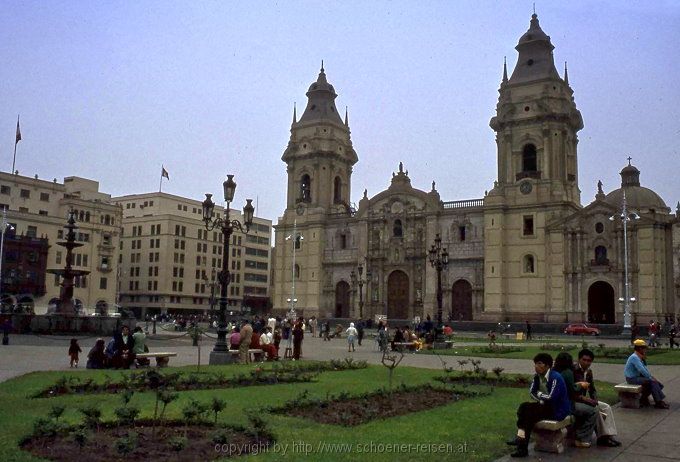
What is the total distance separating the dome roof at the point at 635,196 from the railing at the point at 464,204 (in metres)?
12.9

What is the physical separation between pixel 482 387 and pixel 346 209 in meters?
60.8

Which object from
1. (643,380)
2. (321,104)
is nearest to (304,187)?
(321,104)

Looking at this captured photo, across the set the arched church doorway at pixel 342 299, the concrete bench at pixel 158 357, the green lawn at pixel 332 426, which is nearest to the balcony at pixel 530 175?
the arched church doorway at pixel 342 299

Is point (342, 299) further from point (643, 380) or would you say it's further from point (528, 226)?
point (643, 380)

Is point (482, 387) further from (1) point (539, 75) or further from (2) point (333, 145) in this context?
(2) point (333, 145)

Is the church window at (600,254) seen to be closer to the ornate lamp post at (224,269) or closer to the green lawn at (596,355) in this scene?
the green lawn at (596,355)

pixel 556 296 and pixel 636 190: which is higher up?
pixel 636 190

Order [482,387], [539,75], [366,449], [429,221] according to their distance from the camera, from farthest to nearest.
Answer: [429,221]
[539,75]
[482,387]
[366,449]

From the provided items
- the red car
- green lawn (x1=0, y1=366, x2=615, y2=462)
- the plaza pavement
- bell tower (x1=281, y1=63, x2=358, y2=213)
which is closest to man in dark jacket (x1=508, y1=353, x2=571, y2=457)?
the plaza pavement

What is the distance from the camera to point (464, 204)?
67188mm

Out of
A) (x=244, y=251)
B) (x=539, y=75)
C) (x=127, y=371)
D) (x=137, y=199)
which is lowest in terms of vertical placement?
(x=127, y=371)

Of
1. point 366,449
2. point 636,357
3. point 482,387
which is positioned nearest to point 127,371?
point 482,387

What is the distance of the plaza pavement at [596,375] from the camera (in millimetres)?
9375

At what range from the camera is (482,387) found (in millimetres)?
16375
